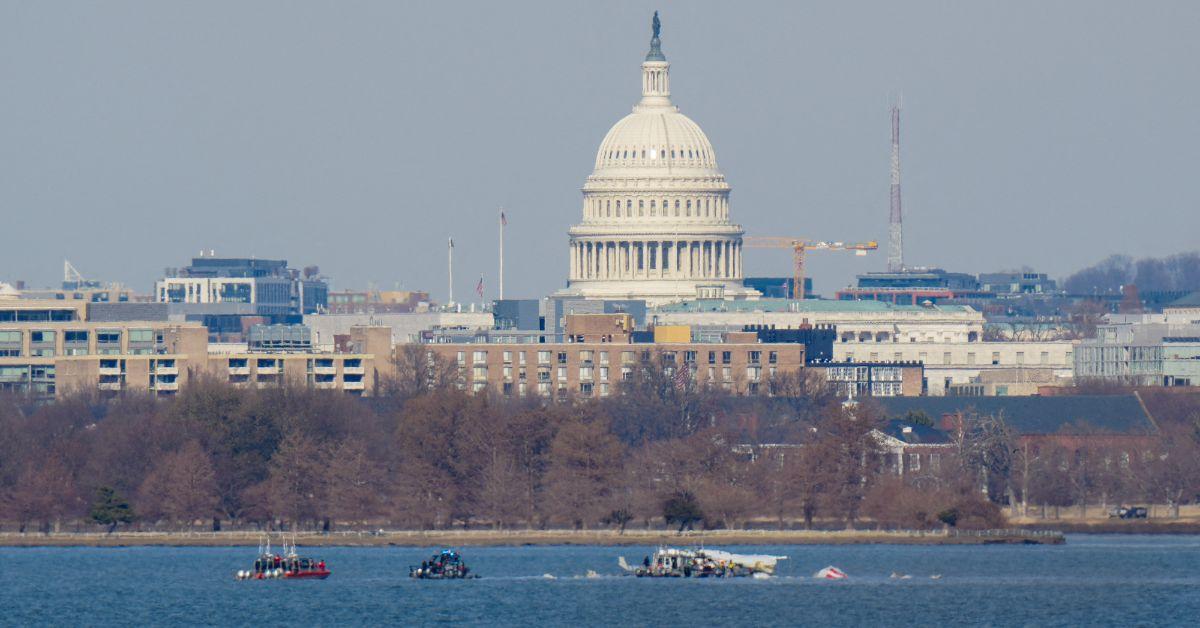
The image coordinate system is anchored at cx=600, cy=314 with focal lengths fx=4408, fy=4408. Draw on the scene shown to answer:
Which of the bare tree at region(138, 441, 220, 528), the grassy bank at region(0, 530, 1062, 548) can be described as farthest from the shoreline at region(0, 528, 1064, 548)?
the bare tree at region(138, 441, 220, 528)

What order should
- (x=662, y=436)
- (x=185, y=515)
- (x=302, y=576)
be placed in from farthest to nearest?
(x=662, y=436)
(x=185, y=515)
(x=302, y=576)

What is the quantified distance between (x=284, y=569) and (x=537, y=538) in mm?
16311

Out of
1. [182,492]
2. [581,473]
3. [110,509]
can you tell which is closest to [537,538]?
[581,473]

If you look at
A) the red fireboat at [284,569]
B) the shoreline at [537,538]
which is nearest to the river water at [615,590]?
the red fireboat at [284,569]

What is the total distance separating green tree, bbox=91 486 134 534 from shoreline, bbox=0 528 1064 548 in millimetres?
586

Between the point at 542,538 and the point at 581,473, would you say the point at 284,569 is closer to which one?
the point at 542,538

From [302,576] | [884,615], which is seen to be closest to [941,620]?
[884,615]

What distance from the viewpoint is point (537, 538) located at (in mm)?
159625

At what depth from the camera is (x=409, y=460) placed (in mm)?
165250

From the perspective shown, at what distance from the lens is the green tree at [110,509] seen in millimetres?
161250

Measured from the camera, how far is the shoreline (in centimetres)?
15825

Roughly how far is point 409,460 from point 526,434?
4498 millimetres

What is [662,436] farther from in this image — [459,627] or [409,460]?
[459,627]

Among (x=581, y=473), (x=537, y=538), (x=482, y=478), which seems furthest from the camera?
(x=482, y=478)
